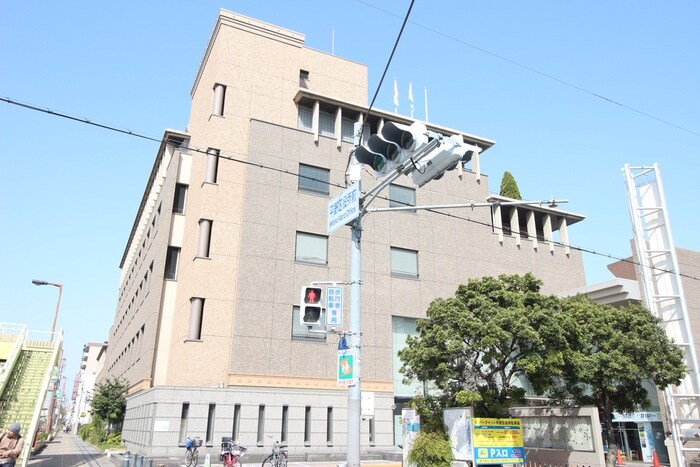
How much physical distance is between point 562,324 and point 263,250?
1740 cm

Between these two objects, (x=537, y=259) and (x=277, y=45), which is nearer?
(x=277, y=45)

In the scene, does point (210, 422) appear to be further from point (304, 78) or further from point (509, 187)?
point (509, 187)

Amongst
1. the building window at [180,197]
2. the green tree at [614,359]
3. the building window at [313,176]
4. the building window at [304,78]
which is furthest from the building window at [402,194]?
the green tree at [614,359]

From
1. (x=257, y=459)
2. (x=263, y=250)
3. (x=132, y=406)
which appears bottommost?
(x=257, y=459)

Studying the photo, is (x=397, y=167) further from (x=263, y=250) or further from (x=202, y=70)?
(x=202, y=70)

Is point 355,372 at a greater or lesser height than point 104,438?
greater

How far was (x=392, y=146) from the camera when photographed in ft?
34.2

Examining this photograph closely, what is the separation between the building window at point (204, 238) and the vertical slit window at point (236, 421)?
28.3ft

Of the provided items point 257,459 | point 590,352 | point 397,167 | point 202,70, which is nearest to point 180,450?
point 257,459

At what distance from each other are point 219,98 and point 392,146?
26.1 meters

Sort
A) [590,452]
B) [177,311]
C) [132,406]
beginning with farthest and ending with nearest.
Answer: [132,406], [177,311], [590,452]

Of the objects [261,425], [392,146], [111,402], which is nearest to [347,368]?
[392,146]

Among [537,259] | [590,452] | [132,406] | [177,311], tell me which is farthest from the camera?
[537,259]

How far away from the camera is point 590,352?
23.8 m
